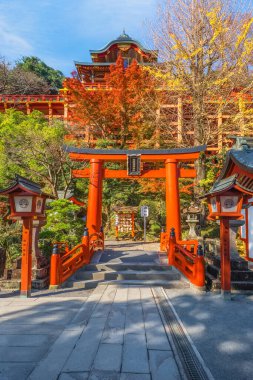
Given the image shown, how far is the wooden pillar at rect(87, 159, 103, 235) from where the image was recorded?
11078 millimetres

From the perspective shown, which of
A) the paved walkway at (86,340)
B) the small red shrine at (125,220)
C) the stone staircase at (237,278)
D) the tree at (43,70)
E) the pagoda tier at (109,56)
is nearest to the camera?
the paved walkway at (86,340)

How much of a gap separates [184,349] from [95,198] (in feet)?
27.7

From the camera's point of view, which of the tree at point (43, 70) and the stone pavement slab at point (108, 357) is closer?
the stone pavement slab at point (108, 357)

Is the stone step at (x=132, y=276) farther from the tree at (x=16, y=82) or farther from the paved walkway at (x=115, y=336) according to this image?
the tree at (x=16, y=82)

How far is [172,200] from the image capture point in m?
11.1

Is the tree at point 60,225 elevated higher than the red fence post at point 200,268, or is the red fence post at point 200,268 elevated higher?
the tree at point 60,225

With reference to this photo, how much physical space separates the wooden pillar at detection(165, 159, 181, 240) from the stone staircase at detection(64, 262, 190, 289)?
10.3 ft

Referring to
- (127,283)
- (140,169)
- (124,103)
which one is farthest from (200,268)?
(124,103)

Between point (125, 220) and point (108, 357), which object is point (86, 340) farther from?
point (125, 220)

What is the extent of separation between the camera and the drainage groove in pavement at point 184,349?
2842 millimetres

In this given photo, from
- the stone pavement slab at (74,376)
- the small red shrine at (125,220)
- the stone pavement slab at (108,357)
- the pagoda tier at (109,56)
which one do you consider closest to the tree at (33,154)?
the small red shrine at (125,220)

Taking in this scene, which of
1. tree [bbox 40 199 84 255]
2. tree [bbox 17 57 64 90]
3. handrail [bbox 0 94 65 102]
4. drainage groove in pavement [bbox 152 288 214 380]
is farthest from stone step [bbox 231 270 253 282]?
tree [bbox 17 57 64 90]

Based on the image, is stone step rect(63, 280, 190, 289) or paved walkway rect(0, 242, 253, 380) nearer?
paved walkway rect(0, 242, 253, 380)

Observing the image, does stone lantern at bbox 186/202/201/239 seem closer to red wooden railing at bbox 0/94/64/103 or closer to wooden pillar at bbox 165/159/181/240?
wooden pillar at bbox 165/159/181/240
